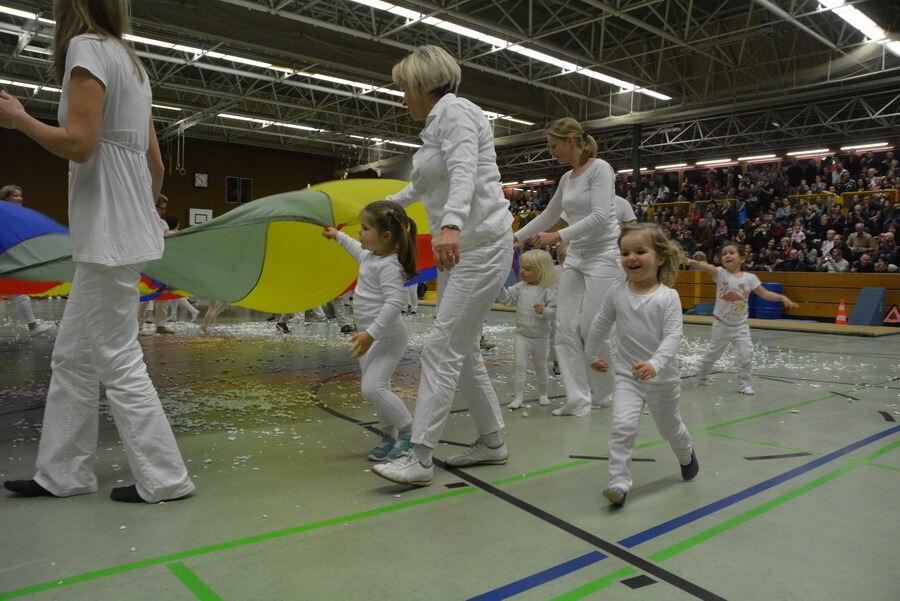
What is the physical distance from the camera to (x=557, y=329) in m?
3.74

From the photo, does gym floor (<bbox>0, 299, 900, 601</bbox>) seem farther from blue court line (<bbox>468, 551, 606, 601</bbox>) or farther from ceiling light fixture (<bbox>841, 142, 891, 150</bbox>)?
ceiling light fixture (<bbox>841, 142, 891, 150</bbox>)

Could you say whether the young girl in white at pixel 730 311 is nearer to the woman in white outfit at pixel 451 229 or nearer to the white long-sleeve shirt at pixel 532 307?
the white long-sleeve shirt at pixel 532 307

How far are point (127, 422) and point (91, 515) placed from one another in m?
0.30

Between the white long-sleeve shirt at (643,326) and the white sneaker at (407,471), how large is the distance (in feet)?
2.74

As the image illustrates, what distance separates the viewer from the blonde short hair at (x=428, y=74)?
8.07 ft

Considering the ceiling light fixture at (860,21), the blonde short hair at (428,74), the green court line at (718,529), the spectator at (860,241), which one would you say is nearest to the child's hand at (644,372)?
the green court line at (718,529)

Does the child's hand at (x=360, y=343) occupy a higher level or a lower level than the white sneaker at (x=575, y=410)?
higher

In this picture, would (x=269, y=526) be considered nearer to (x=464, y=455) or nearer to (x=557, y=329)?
(x=464, y=455)

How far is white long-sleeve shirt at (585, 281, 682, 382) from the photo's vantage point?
93.4 inches

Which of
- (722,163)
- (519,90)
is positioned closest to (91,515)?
(519,90)

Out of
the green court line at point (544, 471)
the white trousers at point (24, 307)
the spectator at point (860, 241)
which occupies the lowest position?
the green court line at point (544, 471)

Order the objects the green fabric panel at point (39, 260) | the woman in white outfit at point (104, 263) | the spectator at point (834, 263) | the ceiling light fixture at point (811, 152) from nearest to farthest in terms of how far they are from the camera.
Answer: the woman in white outfit at point (104, 263), the green fabric panel at point (39, 260), the spectator at point (834, 263), the ceiling light fixture at point (811, 152)

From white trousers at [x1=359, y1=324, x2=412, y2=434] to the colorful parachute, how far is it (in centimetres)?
109

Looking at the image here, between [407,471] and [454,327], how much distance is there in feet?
1.80
